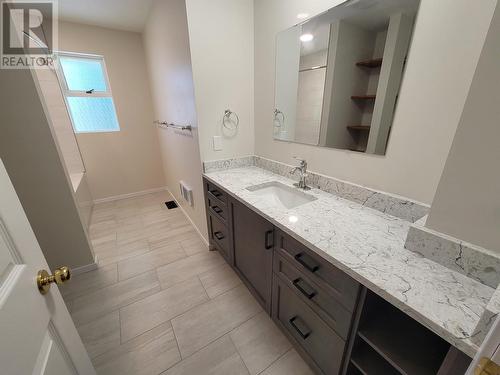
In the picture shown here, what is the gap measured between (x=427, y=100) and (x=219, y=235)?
169cm

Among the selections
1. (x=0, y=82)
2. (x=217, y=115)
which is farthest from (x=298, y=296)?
(x=0, y=82)

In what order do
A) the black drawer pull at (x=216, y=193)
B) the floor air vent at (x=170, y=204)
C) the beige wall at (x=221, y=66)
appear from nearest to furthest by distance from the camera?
the beige wall at (x=221, y=66), the black drawer pull at (x=216, y=193), the floor air vent at (x=170, y=204)

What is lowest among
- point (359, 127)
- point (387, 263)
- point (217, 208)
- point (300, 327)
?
point (300, 327)

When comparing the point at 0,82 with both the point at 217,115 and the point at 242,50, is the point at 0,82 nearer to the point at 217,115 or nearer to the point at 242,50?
the point at 217,115

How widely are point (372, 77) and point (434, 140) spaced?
448mm

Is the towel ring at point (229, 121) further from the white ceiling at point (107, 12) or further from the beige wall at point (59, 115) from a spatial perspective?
the beige wall at point (59, 115)

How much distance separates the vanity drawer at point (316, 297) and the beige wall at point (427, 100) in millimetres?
661

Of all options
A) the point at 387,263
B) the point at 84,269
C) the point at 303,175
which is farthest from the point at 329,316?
the point at 84,269

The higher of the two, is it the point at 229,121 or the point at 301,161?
the point at 229,121

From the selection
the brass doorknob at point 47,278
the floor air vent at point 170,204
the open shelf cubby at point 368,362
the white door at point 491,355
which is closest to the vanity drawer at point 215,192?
the brass doorknob at point 47,278

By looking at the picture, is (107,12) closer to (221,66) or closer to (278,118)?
(221,66)

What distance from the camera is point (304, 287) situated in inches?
40.1

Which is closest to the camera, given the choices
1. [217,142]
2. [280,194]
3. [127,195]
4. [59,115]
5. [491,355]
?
[491,355]

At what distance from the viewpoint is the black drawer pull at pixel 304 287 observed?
0.98m
